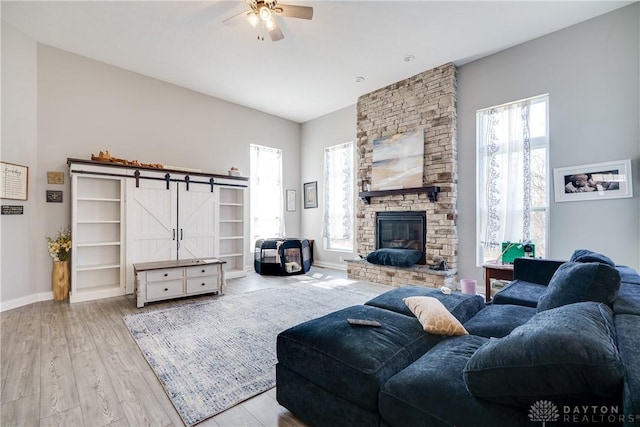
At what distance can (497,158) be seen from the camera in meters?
4.39

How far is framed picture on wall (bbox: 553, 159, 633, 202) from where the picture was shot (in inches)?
134

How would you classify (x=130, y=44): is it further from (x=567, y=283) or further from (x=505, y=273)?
(x=505, y=273)

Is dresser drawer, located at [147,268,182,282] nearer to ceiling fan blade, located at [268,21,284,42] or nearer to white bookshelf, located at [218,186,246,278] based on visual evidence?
white bookshelf, located at [218,186,246,278]

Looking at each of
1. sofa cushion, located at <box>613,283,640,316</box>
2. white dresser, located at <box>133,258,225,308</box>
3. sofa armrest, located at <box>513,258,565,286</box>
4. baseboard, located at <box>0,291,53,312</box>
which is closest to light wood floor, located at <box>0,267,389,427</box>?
baseboard, located at <box>0,291,53,312</box>

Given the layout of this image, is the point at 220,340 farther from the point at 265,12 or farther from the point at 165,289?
the point at 265,12

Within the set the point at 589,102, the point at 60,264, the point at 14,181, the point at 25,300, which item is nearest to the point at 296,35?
the point at 589,102

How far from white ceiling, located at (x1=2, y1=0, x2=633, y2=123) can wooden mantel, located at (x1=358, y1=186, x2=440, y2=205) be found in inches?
77.7

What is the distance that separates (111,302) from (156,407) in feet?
9.44

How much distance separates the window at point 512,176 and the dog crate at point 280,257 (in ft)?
10.8

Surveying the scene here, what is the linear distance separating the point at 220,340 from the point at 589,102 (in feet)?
16.5

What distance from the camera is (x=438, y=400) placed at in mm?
1188

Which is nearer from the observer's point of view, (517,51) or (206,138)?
(517,51)

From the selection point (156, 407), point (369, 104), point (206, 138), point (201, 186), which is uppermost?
point (369, 104)

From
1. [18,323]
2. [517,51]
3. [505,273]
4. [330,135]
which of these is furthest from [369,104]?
[18,323]
